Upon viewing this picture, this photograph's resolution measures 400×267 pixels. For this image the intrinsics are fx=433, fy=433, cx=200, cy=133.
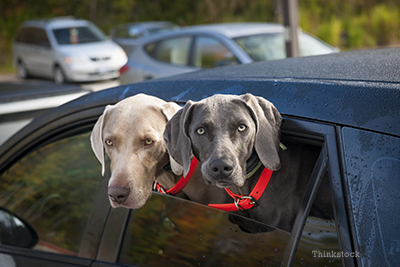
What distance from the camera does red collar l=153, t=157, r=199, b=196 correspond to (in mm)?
1439

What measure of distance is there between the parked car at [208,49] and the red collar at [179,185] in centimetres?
543

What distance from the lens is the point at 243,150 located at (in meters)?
1.28

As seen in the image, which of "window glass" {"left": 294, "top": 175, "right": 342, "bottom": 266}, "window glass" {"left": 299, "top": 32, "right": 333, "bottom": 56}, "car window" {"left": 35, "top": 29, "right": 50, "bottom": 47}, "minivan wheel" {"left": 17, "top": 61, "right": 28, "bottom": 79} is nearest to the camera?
"window glass" {"left": 294, "top": 175, "right": 342, "bottom": 266}

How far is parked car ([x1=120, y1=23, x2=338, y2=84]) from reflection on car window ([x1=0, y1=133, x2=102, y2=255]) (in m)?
4.75

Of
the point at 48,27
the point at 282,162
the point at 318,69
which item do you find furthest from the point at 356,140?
the point at 48,27

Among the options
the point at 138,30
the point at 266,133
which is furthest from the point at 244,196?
the point at 138,30

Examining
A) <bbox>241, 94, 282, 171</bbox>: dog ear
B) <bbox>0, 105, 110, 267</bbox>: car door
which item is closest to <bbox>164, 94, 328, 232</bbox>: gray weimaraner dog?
<bbox>241, 94, 282, 171</bbox>: dog ear

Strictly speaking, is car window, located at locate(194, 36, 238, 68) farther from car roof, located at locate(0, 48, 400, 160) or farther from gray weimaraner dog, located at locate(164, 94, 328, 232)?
gray weimaraner dog, located at locate(164, 94, 328, 232)

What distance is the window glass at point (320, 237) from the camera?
1.21 meters

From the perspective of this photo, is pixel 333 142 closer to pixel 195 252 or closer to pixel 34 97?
pixel 195 252

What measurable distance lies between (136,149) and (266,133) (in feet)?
1.40

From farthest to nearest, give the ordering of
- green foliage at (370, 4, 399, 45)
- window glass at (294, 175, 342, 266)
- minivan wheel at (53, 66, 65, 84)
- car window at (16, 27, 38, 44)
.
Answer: green foliage at (370, 4, 399, 45) < car window at (16, 27, 38, 44) < minivan wheel at (53, 66, 65, 84) < window glass at (294, 175, 342, 266)

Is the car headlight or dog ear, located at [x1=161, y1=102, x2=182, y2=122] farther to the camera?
the car headlight

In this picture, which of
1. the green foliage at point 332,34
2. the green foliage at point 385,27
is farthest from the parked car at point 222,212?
the green foliage at point 385,27
